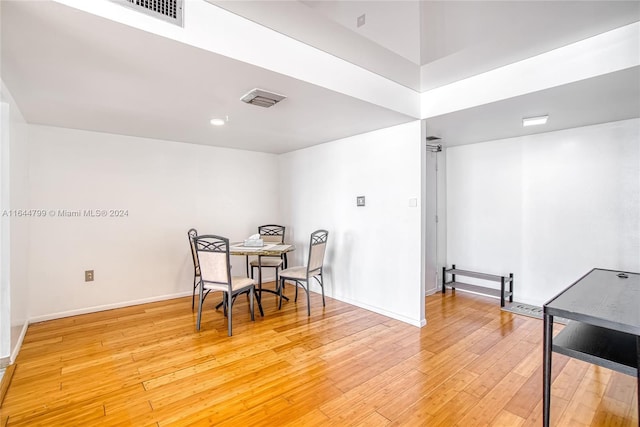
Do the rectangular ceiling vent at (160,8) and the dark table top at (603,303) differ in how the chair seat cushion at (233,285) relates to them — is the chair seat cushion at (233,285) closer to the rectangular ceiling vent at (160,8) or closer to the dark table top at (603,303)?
the rectangular ceiling vent at (160,8)

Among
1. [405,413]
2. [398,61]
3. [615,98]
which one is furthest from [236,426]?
[615,98]

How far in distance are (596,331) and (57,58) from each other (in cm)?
370

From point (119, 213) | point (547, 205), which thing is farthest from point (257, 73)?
point (547, 205)

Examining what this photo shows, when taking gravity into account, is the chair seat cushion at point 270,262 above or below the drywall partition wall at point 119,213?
below

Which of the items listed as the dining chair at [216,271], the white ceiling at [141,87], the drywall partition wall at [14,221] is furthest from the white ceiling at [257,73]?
the dining chair at [216,271]

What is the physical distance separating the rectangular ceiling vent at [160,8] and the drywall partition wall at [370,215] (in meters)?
2.39

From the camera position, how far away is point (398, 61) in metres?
2.55

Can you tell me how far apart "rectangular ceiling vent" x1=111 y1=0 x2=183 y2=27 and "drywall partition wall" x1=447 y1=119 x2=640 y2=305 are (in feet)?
13.6

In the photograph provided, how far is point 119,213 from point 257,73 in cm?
296

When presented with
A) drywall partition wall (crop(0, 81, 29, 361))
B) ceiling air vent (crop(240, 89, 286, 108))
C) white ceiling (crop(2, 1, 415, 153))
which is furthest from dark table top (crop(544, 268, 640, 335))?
drywall partition wall (crop(0, 81, 29, 361))

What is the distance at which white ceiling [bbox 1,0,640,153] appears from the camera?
175 centimetres

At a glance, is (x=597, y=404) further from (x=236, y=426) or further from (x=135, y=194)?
(x=135, y=194)

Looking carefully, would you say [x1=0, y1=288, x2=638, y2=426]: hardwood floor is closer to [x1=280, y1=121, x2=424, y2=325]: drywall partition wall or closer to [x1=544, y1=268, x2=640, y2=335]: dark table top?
[x1=280, y1=121, x2=424, y2=325]: drywall partition wall

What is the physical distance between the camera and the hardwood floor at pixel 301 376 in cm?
190
